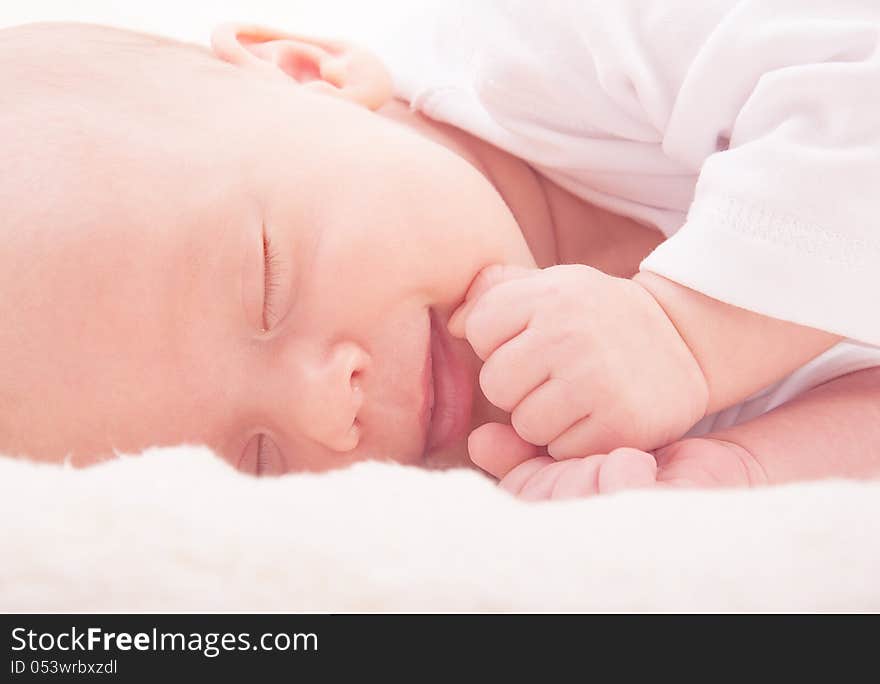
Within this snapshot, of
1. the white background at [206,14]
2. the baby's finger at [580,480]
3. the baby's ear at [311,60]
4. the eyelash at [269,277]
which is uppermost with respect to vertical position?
the white background at [206,14]

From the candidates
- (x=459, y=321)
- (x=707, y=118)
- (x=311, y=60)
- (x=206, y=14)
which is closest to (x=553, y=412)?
(x=459, y=321)

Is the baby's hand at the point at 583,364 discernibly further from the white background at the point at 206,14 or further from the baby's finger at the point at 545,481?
the white background at the point at 206,14

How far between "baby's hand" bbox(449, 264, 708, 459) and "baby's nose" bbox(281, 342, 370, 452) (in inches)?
4.6

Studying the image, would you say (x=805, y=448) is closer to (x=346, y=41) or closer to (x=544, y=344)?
(x=544, y=344)

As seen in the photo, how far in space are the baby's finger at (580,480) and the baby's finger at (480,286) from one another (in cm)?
20

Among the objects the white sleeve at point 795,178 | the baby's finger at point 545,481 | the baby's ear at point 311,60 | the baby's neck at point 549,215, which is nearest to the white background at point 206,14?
the baby's ear at point 311,60

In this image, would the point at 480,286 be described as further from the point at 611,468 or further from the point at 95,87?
the point at 95,87

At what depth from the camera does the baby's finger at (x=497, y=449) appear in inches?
36.9

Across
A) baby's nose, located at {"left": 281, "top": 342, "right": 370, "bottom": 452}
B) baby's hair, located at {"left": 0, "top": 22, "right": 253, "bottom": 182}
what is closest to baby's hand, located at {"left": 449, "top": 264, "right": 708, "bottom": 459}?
baby's nose, located at {"left": 281, "top": 342, "right": 370, "bottom": 452}

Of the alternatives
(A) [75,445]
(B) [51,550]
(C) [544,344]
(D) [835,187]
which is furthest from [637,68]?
(B) [51,550]

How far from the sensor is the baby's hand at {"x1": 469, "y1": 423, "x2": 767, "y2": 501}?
80 centimetres

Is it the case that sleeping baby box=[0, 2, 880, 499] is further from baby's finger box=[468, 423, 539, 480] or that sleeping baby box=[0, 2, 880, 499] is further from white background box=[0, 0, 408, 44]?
white background box=[0, 0, 408, 44]

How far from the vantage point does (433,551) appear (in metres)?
0.56

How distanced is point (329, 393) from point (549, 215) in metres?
0.61
